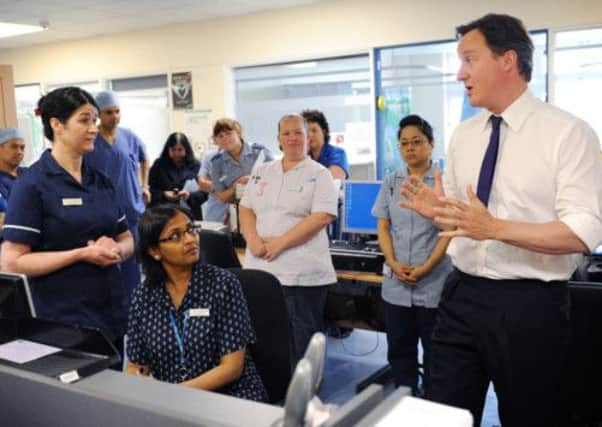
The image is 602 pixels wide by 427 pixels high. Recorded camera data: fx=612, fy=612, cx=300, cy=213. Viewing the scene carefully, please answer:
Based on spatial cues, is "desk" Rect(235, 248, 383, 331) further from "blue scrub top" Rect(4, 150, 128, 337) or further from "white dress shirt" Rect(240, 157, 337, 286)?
"blue scrub top" Rect(4, 150, 128, 337)

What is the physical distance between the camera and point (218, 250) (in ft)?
8.85

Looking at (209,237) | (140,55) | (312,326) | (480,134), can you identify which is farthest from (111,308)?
(140,55)

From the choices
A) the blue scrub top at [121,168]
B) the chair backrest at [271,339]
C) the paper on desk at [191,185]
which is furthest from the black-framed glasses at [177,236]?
the paper on desk at [191,185]

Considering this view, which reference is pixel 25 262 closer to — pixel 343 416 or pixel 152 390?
pixel 152 390

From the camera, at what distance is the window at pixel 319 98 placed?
19.4ft

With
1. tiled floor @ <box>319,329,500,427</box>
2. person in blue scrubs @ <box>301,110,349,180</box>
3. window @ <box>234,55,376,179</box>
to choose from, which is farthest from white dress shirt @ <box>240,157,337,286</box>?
window @ <box>234,55,376,179</box>

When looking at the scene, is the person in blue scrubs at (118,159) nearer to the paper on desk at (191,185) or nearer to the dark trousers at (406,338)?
the paper on desk at (191,185)

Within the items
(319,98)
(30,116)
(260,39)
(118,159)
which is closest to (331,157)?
(118,159)

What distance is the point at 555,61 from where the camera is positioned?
4953mm

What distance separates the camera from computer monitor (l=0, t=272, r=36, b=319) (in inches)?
39.9

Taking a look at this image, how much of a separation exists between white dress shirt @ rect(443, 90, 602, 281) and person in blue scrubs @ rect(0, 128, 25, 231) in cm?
302

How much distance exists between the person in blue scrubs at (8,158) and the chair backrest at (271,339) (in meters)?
2.45

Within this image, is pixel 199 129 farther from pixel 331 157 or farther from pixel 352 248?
pixel 352 248

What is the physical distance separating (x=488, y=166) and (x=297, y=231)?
1.25 metres
